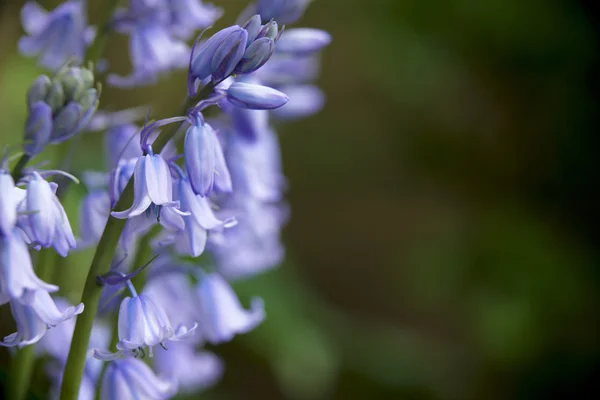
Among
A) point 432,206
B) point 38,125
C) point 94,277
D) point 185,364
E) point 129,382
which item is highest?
point 38,125

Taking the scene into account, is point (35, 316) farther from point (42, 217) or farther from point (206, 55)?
point (206, 55)

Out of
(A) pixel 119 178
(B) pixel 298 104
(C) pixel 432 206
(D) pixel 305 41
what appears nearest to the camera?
(A) pixel 119 178

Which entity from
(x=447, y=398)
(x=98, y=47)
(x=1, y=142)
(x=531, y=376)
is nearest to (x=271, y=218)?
(x=98, y=47)

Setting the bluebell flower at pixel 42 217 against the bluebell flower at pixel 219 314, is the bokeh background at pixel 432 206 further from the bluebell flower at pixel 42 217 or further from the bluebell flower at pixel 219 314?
the bluebell flower at pixel 42 217

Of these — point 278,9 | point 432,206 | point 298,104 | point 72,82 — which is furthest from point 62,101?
point 432,206

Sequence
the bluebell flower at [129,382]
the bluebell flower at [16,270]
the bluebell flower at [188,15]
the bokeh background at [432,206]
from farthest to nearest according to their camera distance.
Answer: the bokeh background at [432,206]
the bluebell flower at [188,15]
the bluebell flower at [129,382]
the bluebell flower at [16,270]

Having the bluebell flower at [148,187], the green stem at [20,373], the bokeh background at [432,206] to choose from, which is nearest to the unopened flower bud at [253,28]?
the bluebell flower at [148,187]

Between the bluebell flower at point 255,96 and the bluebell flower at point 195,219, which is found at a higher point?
the bluebell flower at point 255,96

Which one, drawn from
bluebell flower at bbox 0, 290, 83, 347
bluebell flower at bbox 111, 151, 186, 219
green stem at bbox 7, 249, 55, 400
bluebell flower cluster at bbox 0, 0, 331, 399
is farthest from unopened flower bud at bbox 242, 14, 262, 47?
green stem at bbox 7, 249, 55, 400
